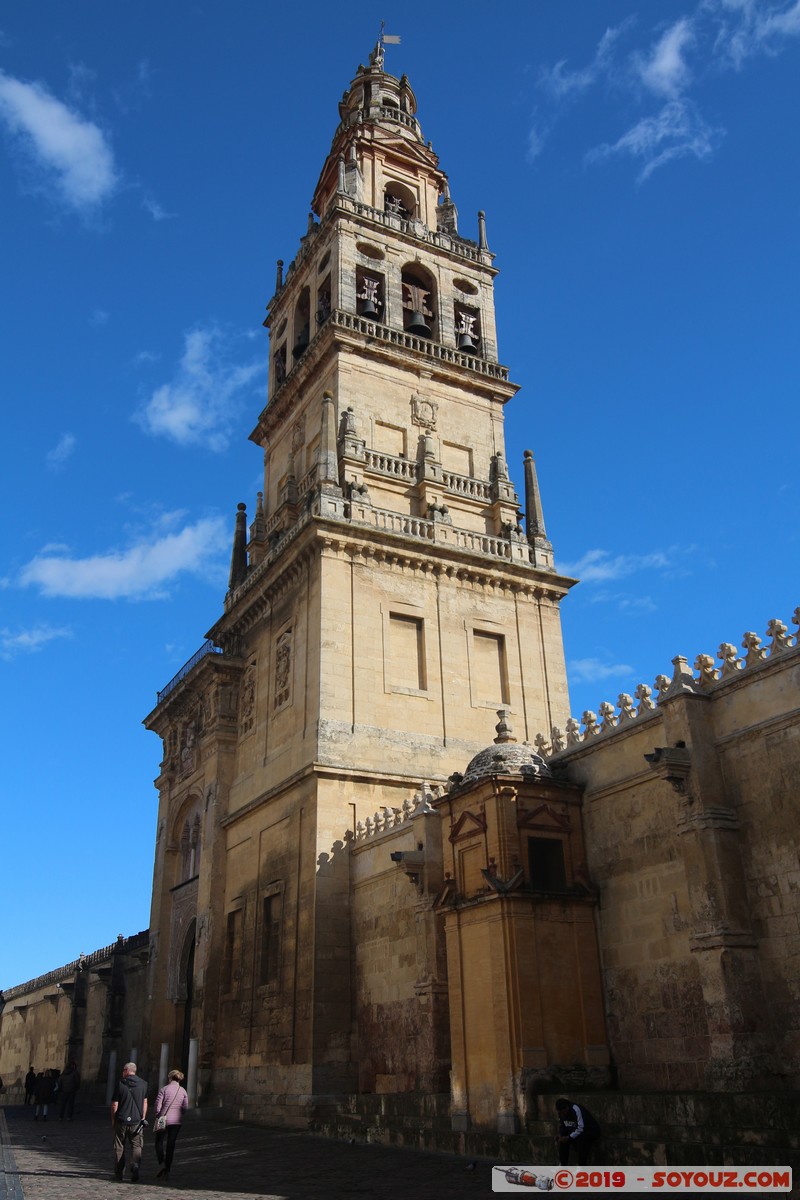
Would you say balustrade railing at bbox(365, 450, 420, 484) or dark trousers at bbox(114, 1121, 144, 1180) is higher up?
balustrade railing at bbox(365, 450, 420, 484)

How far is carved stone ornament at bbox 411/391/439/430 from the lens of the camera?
29.8 m

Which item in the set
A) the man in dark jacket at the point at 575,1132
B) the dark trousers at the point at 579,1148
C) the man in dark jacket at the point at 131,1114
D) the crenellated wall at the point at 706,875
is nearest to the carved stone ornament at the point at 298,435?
the crenellated wall at the point at 706,875

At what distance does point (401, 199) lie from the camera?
36.0 meters

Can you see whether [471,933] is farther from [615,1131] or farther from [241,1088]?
[241,1088]

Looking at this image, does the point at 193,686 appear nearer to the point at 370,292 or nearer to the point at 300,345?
the point at 300,345

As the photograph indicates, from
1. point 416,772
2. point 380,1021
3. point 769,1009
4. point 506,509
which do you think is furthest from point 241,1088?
point 506,509

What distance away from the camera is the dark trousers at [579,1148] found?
35.7 feet

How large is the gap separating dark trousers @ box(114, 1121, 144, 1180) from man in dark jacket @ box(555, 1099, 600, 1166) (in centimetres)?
552

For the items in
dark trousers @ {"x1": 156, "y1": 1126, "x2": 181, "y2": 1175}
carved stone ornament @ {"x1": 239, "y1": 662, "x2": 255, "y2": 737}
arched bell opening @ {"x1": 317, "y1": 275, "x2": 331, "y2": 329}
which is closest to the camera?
dark trousers @ {"x1": 156, "y1": 1126, "x2": 181, "y2": 1175}

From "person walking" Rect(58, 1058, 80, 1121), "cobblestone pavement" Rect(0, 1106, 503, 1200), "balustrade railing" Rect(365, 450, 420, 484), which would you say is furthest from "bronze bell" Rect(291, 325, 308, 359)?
"cobblestone pavement" Rect(0, 1106, 503, 1200)

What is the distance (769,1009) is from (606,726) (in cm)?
497

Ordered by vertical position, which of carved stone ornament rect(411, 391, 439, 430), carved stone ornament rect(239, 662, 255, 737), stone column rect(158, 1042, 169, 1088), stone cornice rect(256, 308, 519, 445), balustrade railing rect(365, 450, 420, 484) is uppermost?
stone cornice rect(256, 308, 519, 445)

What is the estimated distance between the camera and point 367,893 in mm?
21078

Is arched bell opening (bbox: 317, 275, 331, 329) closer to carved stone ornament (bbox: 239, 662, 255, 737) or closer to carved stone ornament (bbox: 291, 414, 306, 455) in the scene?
carved stone ornament (bbox: 291, 414, 306, 455)
